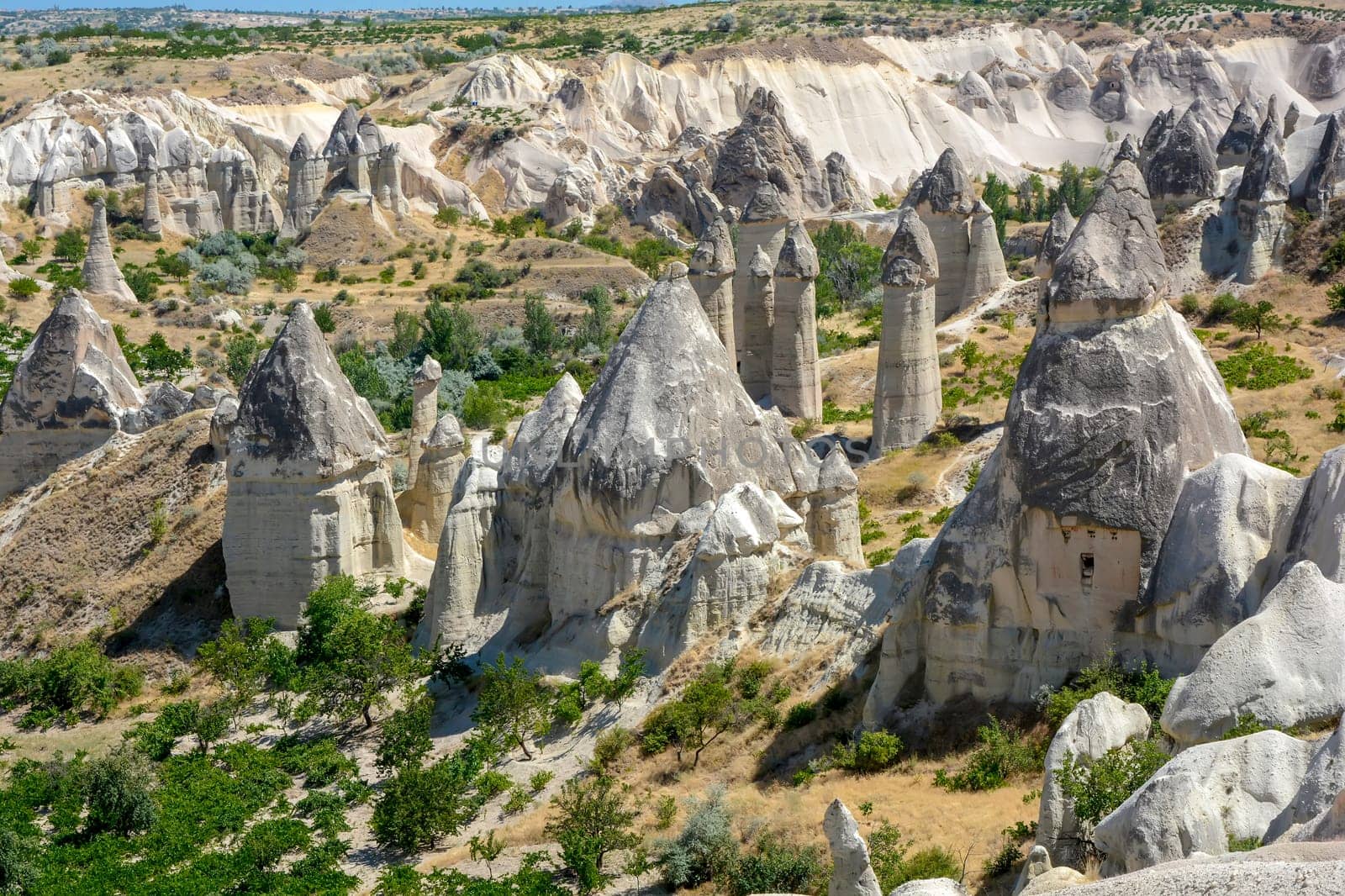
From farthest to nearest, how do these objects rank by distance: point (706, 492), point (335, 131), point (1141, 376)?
point (335, 131) < point (706, 492) < point (1141, 376)

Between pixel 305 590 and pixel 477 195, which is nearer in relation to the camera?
pixel 305 590

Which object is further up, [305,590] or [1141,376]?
[1141,376]

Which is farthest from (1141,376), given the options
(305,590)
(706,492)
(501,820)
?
(305,590)

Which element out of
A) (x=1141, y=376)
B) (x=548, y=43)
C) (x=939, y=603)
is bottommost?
(x=939, y=603)

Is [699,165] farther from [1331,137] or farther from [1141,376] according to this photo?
[1141,376]

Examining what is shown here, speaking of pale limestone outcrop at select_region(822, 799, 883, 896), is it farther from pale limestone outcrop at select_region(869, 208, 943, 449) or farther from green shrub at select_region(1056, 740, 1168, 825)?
pale limestone outcrop at select_region(869, 208, 943, 449)

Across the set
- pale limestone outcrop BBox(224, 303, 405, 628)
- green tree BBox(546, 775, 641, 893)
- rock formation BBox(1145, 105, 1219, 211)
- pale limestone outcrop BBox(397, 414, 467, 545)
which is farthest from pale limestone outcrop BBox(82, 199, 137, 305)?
green tree BBox(546, 775, 641, 893)

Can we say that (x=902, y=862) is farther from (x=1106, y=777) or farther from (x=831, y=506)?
(x=831, y=506)
